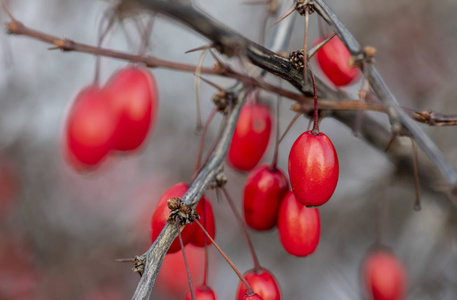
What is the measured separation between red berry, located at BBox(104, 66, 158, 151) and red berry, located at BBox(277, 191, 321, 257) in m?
0.39

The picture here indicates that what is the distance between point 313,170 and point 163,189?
2114 millimetres

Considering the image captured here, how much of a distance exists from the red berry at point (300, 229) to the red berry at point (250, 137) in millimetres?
245

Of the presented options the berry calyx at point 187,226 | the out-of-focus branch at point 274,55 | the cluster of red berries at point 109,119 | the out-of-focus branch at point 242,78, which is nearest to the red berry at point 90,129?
the cluster of red berries at point 109,119

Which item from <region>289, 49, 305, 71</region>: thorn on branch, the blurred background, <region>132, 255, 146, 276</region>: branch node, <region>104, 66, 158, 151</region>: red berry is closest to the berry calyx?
<region>132, 255, 146, 276</region>: branch node

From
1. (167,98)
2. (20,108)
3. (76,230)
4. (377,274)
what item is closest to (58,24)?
(20,108)

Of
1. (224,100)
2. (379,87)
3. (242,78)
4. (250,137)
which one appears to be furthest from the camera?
(250,137)

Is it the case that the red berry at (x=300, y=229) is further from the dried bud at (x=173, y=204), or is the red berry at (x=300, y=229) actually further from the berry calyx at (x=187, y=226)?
the dried bud at (x=173, y=204)

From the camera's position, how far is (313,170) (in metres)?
0.86

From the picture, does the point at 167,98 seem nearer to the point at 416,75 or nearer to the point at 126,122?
the point at 416,75

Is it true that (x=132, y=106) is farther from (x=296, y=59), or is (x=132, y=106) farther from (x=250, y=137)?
(x=296, y=59)

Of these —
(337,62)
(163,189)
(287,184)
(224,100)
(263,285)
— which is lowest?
(263,285)

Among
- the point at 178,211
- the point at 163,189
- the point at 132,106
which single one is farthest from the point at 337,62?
the point at 163,189

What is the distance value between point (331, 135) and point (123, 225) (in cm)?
152

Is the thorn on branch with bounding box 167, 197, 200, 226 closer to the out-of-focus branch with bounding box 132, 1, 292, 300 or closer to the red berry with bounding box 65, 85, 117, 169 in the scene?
the out-of-focus branch with bounding box 132, 1, 292, 300
